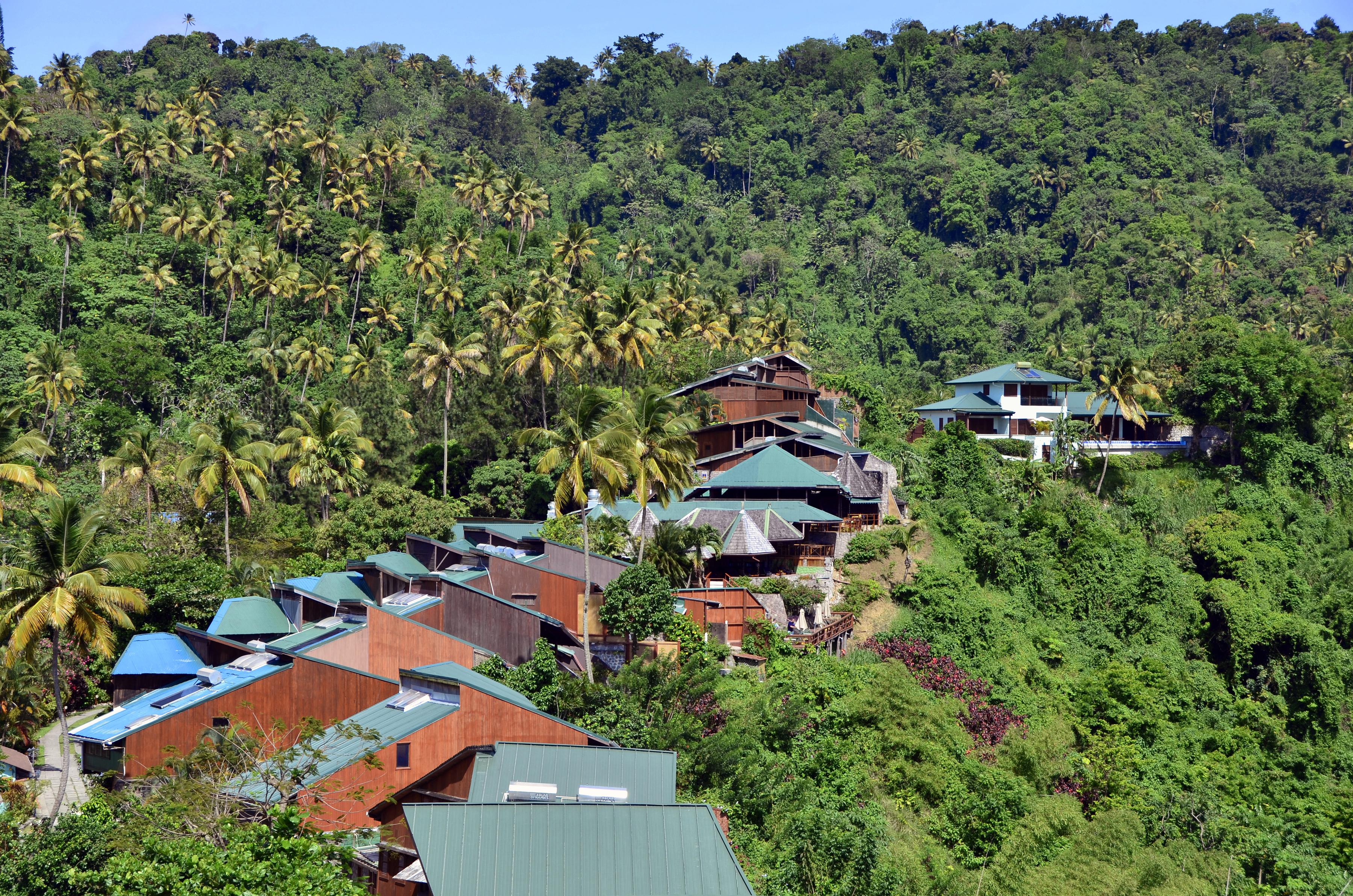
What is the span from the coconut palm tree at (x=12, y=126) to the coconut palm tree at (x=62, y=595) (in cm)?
7186

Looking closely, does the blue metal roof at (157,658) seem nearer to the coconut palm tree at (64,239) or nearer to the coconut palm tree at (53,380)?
the coconut palm tree at (53,380)

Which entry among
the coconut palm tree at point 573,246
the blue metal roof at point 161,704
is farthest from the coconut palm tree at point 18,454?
the coconut palm tree at point 573,246

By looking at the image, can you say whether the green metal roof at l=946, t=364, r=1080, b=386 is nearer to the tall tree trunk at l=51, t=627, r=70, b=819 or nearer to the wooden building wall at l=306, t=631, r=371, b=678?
the wooden building wall at l=306, t=631, r=371, b=678

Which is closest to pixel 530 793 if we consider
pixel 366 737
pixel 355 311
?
pixel 366 737

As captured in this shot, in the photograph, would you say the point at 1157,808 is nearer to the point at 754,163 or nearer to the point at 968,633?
the point at 968,633

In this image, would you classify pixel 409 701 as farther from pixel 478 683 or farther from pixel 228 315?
pixel 228 315

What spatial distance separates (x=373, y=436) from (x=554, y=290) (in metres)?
21.8

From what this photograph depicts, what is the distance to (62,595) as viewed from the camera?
3238 centimetres

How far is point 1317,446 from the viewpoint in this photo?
71500 mm

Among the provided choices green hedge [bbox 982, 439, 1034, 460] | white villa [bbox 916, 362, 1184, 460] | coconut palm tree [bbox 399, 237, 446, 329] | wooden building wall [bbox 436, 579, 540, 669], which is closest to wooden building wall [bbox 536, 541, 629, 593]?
wooden building wall [bbox 436, 579, 540, 669]

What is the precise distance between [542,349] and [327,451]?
1229 centimetres

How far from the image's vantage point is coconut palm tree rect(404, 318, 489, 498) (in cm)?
6356

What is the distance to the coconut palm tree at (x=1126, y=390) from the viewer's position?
2712 inches

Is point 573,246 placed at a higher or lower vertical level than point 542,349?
higher
